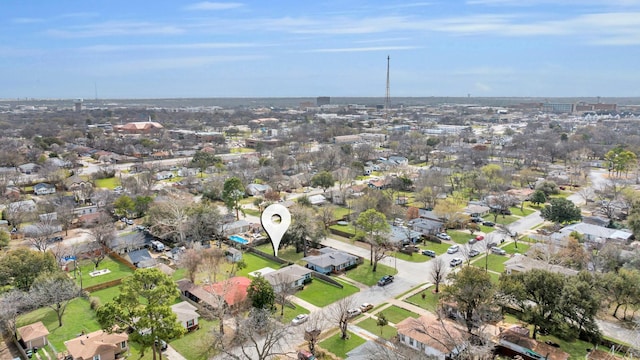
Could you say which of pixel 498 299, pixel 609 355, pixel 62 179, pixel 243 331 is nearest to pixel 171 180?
pixel 62 179

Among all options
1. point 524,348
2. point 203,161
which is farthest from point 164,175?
point 524,348

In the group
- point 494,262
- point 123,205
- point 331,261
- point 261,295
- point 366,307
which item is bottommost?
point 366,307

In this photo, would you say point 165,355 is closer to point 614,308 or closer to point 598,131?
point 614,308

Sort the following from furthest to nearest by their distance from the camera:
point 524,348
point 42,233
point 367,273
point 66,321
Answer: point 42,233, point 367,273, point 66,321, point 524,348

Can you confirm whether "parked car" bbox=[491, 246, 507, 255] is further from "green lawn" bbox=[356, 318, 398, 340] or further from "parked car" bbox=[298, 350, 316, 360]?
"parked car" bbox=[298, 350, 316, 360]

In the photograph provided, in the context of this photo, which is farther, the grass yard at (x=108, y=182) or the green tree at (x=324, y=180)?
the grass yard at (x=108, y=182)

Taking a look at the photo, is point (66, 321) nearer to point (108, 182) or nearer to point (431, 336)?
point (431, 336)

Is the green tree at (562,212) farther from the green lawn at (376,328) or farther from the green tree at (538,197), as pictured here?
the green lawn at (376,328)

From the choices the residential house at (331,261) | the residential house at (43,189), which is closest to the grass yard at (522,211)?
the residential house at (331,261)
